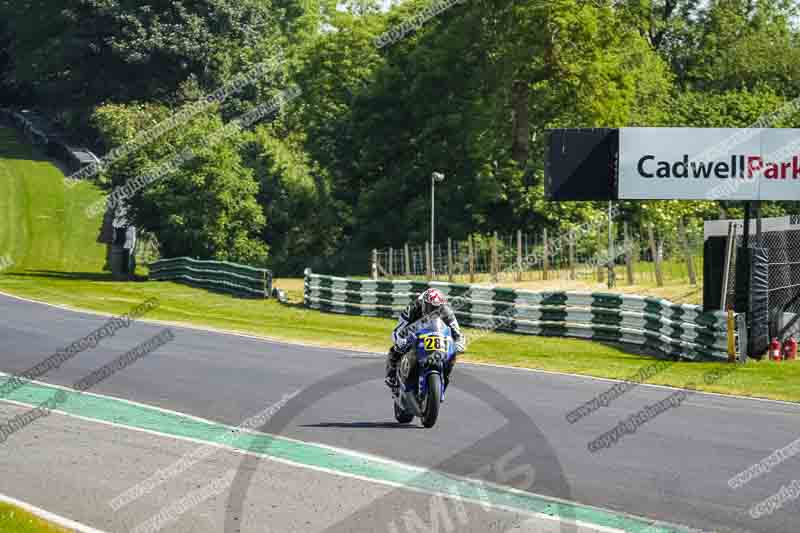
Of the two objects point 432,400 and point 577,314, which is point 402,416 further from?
point 577,314

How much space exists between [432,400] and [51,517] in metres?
5.29

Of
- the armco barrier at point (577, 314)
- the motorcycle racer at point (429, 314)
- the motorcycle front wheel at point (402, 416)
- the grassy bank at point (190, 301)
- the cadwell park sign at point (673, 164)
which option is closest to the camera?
the motorcycle racer at point (429, 314)

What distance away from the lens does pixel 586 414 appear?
642 inches

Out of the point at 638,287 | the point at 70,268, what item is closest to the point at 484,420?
the point at 638,287

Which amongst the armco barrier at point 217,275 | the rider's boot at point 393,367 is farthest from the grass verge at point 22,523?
the armco barrier at point 217,275

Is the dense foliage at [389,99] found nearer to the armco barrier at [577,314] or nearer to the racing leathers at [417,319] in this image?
the armco barrier at [577,314]

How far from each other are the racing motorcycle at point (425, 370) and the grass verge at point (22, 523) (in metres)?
5.10

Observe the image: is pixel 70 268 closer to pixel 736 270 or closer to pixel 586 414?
pixel 736 270

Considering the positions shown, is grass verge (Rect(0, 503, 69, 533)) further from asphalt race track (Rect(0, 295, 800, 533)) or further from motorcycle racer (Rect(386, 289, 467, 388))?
motorcycle racer (Rect(386, 289, 467, 388))

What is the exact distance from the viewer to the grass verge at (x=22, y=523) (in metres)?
9.67

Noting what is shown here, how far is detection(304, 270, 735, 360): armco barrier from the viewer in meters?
24.9

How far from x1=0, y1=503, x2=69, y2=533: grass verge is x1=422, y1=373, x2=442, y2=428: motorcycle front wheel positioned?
5.13 meters

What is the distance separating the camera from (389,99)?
6438 cm

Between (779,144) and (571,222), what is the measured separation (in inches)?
1130
